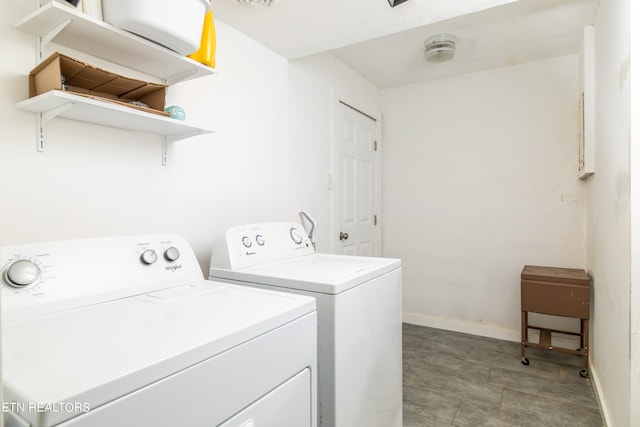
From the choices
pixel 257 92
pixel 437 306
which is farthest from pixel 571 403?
pixel 257 92

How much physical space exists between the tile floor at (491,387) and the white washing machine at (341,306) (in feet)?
1.55

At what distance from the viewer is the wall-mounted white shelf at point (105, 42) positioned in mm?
1094

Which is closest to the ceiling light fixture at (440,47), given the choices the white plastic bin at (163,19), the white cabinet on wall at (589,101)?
the white cabinet on wall at (589,101)

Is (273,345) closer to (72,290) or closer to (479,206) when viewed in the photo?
(72,290)

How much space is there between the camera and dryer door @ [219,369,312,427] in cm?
86

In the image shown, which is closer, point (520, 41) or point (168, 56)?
point (168, 56)

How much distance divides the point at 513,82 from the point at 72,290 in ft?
11.6

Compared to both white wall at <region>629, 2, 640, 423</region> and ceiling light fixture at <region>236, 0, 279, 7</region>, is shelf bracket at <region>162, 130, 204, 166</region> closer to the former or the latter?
ceiling light fixture at <region>236, 0, 279, 7</region>

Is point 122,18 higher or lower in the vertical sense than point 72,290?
higher

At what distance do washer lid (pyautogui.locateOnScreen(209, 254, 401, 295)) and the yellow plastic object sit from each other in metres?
0.90

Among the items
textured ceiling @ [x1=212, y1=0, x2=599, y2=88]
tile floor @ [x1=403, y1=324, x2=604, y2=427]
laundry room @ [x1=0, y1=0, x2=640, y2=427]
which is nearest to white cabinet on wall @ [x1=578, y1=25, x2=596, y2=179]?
laundry room @ [x1=0, y1=0, x2=640, y2=427]

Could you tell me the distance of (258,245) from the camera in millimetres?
1704

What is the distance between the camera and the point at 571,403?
7.13 feet

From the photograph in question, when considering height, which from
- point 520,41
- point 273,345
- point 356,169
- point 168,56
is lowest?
point 273,345
